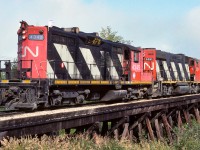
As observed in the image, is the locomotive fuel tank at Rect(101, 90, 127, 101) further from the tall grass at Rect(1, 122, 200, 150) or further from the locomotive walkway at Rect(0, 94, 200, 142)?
the tall grass at Rect(1, 122, 200, 150)

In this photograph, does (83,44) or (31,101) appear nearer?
(31,101)

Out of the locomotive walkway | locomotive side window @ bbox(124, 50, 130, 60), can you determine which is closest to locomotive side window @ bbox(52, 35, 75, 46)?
the locomotive walkway

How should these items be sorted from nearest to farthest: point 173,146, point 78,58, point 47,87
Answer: point 173,146 → point 47,87 → point 78,58

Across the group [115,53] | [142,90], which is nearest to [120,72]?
[115,53]

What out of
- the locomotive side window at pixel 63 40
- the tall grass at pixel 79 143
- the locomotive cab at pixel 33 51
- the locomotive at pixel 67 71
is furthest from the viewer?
the locomotive side window at pixel 63 40

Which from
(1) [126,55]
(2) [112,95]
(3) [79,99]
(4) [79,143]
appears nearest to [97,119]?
(4) [79,143]

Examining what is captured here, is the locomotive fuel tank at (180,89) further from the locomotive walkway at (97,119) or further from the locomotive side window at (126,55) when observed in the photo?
the locomotive walkway at (97,119)

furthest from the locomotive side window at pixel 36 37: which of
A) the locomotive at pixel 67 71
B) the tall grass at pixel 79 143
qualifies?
the tall grass at pixel 79 143

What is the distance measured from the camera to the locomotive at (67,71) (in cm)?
1143

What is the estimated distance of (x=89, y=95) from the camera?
48.7ft

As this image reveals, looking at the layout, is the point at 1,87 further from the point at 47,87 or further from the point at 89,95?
the point at 89,95

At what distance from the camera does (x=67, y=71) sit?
44.7 feet

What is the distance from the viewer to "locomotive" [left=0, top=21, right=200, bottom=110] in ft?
37.5

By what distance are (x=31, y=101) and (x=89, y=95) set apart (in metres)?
4.31
